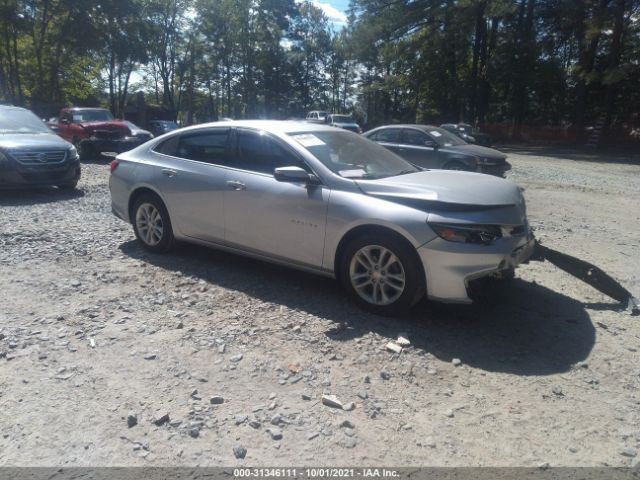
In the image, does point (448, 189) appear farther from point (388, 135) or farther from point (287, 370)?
point (388, 135)

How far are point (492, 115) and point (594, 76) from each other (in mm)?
16385

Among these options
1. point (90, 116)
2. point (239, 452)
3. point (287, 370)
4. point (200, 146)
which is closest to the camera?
point (239, 452)

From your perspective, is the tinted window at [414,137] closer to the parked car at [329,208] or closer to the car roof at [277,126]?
the parked car at [329,208]

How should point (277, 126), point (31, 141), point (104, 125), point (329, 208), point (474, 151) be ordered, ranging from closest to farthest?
point (329, 208), point (277, 126), point (31, 141), point (474, 151), point (104, 125)

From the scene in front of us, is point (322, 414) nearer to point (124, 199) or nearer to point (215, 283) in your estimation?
point (215, 283)

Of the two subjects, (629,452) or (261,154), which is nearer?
(629,452)

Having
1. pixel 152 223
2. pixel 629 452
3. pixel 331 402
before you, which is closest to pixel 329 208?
pixel 331 402

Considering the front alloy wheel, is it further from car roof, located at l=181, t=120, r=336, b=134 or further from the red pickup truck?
the red pickup truck

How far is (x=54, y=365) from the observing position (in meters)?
3.59

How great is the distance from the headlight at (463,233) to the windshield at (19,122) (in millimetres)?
9230

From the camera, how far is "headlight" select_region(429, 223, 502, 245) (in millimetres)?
3996

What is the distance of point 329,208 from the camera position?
14.8ft

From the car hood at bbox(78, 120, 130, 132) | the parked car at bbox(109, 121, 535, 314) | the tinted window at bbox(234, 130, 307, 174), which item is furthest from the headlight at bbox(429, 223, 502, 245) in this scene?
the car hood at bbox(78, 120, 130, 132)

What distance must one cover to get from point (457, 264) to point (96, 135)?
48.8 ft
